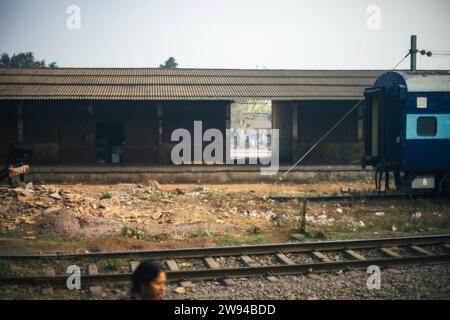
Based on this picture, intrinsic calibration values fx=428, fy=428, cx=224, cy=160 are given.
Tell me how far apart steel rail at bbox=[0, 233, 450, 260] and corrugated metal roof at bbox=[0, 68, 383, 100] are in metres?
13.2

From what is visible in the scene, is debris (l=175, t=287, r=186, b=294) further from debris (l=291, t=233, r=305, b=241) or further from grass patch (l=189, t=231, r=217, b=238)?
debris (l=291, t=233, r=305, b=241)

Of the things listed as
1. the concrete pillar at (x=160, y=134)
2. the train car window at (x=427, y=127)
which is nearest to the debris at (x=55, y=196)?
the concrete pillar at (x=160, y=134)

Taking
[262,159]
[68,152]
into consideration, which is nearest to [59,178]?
[68,152]

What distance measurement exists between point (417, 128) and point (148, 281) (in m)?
12.3

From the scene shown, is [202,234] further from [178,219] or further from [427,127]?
[427,127]

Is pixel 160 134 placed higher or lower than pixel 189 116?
lower

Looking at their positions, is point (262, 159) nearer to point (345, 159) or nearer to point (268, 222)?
point (345, 159)

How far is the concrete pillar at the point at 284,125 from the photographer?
24.3 m

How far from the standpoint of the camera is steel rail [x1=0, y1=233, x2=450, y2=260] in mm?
8547

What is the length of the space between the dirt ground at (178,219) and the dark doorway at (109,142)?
21.0 feet

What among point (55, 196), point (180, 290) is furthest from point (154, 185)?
point (180, 290)

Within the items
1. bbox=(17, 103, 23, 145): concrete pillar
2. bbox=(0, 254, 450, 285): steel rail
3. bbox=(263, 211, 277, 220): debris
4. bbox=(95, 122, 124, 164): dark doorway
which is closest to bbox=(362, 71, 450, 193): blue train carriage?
bbox=(263, 211, 277, 220): debris

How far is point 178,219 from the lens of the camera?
12547mm
